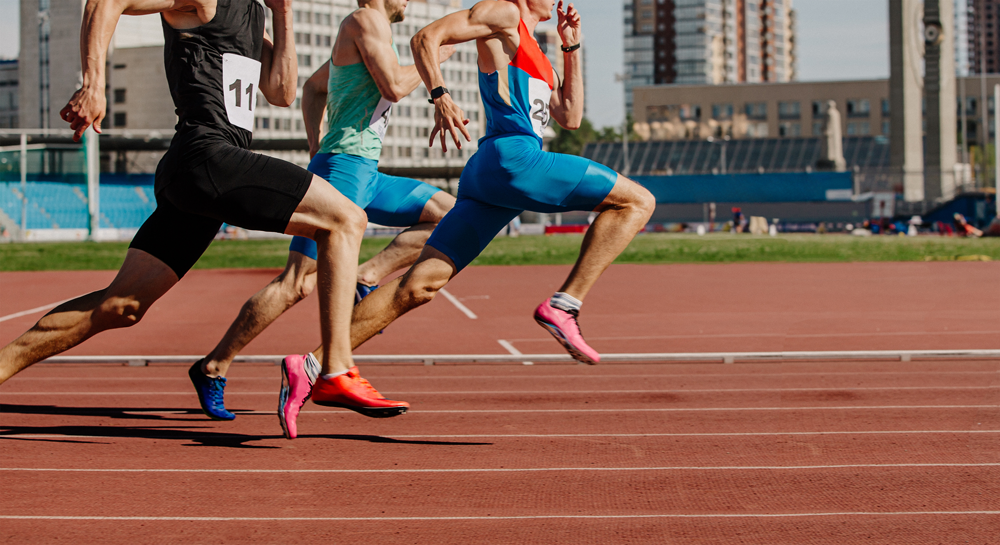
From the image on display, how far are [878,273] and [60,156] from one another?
59.2 meters

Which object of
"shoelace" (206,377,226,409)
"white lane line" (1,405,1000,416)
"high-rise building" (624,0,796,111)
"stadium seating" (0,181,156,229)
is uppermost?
"high-rise building" (624,0,796,111)

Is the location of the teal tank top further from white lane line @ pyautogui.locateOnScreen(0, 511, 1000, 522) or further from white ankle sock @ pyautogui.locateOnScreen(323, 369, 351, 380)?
white lane line @ pyautogui.locateOnScreen(0, 511, 1000, 522)

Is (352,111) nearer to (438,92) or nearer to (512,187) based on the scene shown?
(438,92)

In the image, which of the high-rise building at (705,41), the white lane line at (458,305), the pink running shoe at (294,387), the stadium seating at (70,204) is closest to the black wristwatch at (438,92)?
the pink running shoe at (294,387)

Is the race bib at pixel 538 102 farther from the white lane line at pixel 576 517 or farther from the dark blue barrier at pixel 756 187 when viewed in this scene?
the dark blue barrier at pixel 756 187

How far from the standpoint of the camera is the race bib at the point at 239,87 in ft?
13.4

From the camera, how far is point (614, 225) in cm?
468

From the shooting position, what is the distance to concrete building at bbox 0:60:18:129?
341 ft

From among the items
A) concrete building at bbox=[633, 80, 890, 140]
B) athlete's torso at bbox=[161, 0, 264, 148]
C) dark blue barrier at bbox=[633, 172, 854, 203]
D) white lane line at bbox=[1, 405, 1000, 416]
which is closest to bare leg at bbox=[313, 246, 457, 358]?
athlete's torso at bbox=[161, 0, 264, 148]

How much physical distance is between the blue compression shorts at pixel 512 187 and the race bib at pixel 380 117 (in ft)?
2.42

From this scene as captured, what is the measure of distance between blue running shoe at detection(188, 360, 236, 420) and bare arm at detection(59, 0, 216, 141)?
1.53 metres

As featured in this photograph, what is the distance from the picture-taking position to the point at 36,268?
24.0 meters

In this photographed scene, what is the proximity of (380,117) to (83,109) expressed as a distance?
189cm

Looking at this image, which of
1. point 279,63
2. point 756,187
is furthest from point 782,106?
point 279,63
